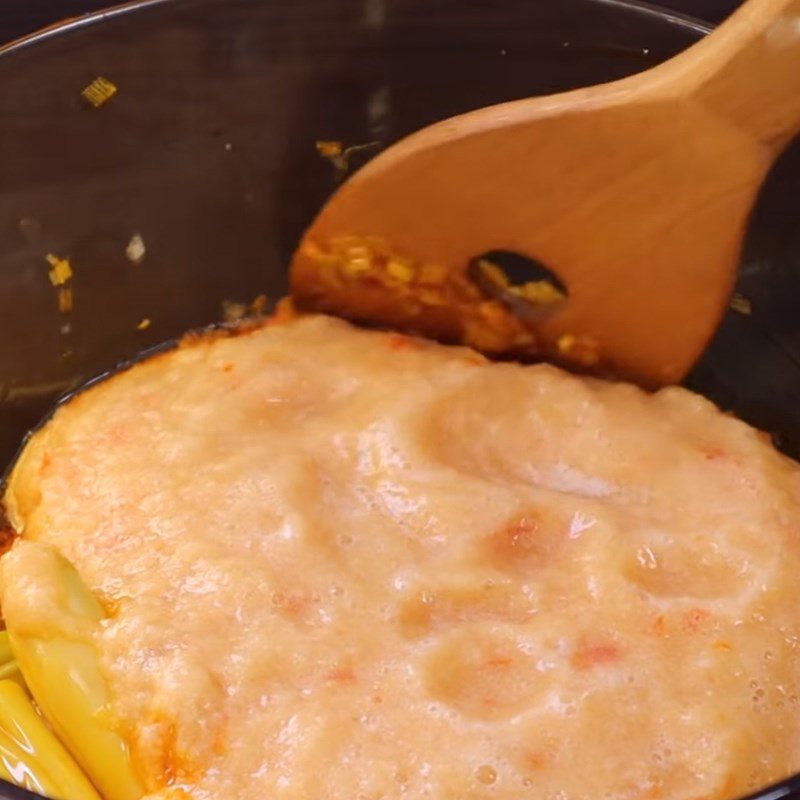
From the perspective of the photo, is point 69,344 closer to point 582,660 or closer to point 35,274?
point 35,274

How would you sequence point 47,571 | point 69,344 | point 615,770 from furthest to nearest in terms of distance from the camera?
1. point 69,344
2. point 47,571
3. point 615,770

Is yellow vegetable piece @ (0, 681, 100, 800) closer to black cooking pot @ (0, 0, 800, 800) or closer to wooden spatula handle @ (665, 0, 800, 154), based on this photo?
black cooking pot @ (0, 0, 800, 800)

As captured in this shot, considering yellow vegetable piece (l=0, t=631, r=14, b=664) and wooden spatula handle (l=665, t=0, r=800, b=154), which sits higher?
wooden spatula handle (l=665, t=0, r=800, b=154)

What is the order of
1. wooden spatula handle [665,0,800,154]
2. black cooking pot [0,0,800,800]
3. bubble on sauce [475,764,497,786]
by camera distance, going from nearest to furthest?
bubble on sauce [475,764,497,786] → wooden spatula handle [665,0,800,154] → black cooking pot [0,0,800,800]

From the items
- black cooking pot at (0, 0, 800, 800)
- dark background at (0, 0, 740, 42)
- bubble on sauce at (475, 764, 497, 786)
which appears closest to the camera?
bubble on sauce at (475, 764, 497, 786)

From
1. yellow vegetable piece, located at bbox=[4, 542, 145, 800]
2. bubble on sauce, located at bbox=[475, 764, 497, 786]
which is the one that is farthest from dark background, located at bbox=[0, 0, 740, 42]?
bubble on sauce, located at bbox=[475, 764, 497, 786]

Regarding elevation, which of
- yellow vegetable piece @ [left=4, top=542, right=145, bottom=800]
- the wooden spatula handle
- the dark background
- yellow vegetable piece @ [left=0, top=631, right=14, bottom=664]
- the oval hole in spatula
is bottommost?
yellow vegetable piece @ [left=0, top=631, right=14, bottom=664]

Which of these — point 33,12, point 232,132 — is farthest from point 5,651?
point 33,12

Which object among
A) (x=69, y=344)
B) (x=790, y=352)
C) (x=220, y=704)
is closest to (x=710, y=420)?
(x=790, y=352)
